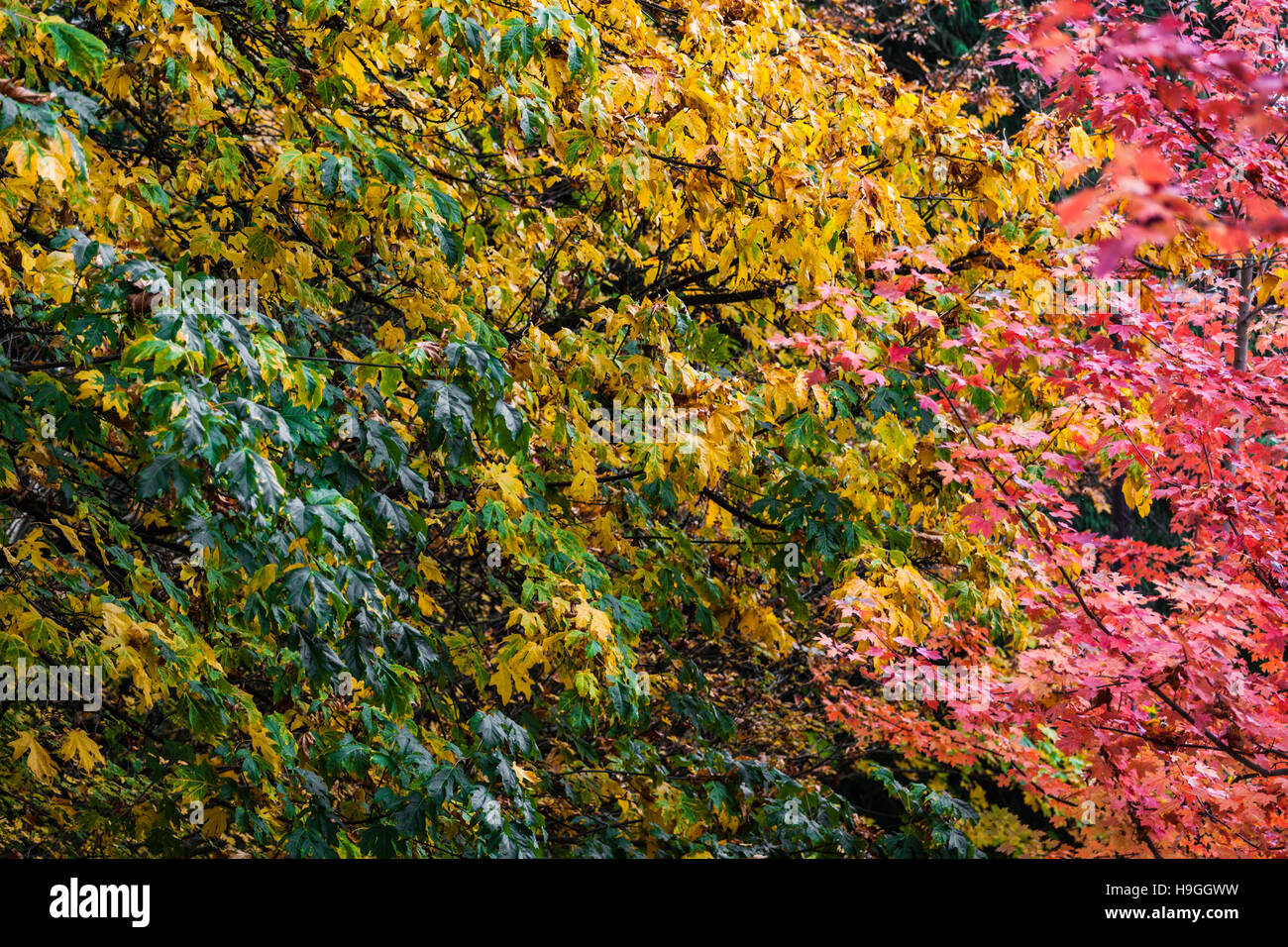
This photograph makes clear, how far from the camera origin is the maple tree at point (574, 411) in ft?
12.6

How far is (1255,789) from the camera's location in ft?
14.5

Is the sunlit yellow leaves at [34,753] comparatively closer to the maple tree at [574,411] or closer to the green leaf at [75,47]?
the maple tree at [574,411]

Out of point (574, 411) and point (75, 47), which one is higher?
point (75, 47)

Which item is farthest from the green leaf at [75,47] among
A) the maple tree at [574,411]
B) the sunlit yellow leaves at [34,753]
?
the sunlit yellow leaves at [34,753]

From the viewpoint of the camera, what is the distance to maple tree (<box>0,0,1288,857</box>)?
Answer: 3.84 m

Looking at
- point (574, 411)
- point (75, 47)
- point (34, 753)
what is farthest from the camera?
point (574, 411)

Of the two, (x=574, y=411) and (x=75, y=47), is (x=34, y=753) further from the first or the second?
(x=574, y=411)

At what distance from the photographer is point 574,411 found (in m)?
5.21

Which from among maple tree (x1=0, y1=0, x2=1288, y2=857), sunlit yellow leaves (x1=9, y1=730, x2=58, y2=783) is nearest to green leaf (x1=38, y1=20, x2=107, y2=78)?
maple tree (x1=0, y1=0, x2=1288, y2=857)

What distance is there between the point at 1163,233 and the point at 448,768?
321 centimetres

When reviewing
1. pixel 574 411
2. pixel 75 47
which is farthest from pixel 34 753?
pixel 574 411

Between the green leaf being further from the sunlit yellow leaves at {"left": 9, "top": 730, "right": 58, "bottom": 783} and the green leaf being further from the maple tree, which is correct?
the sunlit yellow leaves at {"left": 9, "top": 730, "right": 58, "bottom": 783}
